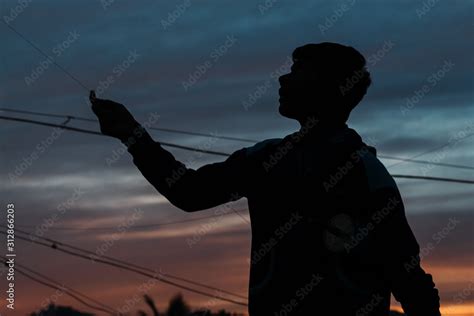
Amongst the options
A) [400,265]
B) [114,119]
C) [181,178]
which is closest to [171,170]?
[181,178]

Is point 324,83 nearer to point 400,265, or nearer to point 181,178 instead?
point 181,178

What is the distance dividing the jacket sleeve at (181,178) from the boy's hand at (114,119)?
0.06m

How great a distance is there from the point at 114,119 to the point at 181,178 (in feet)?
1.59

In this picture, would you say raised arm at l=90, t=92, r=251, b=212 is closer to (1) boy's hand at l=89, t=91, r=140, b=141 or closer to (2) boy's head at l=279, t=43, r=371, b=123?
(1) boy's hand at l=89, t=91, r=140, b=141

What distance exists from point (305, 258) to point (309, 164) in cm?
52

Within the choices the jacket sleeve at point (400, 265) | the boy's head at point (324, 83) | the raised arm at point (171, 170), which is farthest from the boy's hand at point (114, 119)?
the jacket sleeve at point (400, 265)

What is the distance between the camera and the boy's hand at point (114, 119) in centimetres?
536

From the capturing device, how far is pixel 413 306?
17.0 ft

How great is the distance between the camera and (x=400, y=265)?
5.21 meters

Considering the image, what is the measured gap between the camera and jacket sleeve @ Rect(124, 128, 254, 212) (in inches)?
212

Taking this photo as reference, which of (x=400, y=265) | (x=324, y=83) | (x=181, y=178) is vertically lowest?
(x=400, y=265)

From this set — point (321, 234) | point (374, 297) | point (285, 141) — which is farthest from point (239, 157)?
point (374, 297)

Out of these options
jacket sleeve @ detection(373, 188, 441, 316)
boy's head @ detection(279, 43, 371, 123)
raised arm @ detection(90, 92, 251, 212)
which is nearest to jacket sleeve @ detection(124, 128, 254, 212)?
raised arm @ detection(90, 92, 251, 212)

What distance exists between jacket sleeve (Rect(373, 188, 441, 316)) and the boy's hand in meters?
1.37
